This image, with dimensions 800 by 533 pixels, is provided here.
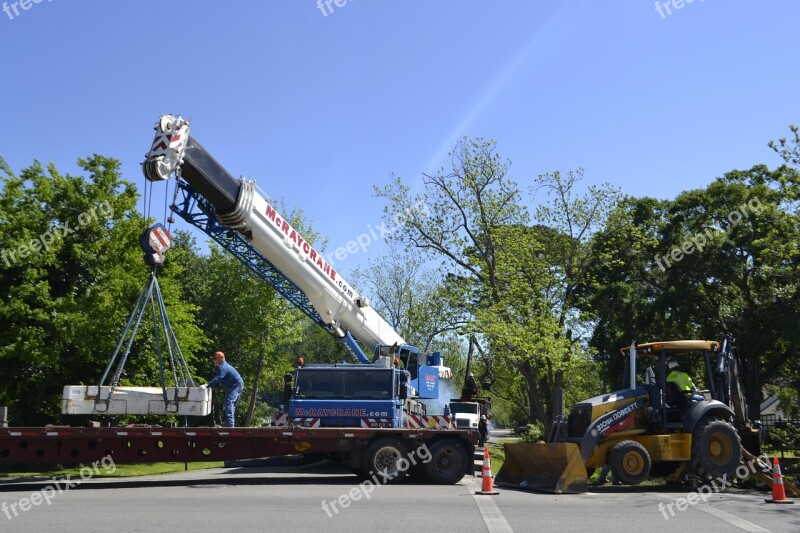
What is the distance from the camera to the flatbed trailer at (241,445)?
14.1m

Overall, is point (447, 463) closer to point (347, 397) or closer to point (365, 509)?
point (347, 397)

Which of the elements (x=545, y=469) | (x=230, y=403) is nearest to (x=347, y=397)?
(x=230, y=403)

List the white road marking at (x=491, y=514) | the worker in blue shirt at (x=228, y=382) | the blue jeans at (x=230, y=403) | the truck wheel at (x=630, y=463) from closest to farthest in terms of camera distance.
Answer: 1. the white road marking at (x=491, y=514)
2. the truck wheel at (x=630, y=463)
3. the worker in blue shirt at (x=228, y=382)
4. the blue jeans at (x=230, y=403)

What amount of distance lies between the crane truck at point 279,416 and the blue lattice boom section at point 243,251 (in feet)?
0.10

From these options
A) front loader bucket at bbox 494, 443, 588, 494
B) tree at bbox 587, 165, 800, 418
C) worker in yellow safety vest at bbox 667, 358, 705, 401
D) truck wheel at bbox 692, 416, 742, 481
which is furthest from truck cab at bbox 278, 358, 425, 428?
tree at bbox 587, 165, 800, 418

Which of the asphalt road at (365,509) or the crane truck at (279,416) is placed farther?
the crane truck at (279,416)

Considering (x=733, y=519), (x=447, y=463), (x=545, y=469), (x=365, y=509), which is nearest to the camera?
(x=733, y=519)

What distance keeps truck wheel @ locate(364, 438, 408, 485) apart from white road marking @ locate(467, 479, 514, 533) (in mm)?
1896

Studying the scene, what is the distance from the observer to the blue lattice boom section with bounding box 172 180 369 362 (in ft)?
54.6

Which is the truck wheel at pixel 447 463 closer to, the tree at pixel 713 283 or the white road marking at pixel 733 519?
the white road marking at pixel 733 519

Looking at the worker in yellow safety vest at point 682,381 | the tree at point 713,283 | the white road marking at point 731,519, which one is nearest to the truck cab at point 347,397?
the worker in yellow safety vest at point 682,381

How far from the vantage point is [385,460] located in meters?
15.0

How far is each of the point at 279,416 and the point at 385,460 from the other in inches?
114

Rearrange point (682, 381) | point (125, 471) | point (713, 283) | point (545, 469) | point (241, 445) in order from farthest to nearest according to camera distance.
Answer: point (713, 283), point (125, 471), point (682, 381), point (241, 445), point (545, 469)
